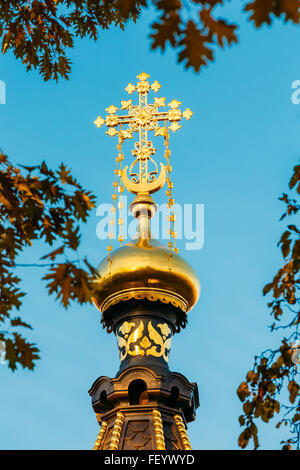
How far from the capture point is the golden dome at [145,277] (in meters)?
11.3

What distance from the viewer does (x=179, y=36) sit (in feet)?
14.1

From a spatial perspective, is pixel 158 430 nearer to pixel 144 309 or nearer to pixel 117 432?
pixel 117 432

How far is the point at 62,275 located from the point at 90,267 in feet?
0.69

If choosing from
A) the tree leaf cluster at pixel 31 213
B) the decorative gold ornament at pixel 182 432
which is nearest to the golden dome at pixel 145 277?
the decorative gold ornament at pixel 182 432

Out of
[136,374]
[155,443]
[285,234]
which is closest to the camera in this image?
[285,234]

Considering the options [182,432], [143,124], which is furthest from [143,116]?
[182,432]

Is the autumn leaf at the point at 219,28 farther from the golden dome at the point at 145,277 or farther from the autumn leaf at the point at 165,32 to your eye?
the golden dome at the point at 145,277

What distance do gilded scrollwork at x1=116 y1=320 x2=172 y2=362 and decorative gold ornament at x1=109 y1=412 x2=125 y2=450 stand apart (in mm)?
1087

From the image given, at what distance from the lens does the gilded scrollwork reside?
11.1 m

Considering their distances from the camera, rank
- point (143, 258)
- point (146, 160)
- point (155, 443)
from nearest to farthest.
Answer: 1. point (155, 443)
2. point (143, 258)
3. point (146, 160)

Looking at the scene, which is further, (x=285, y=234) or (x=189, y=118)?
(x=189, y=118)
